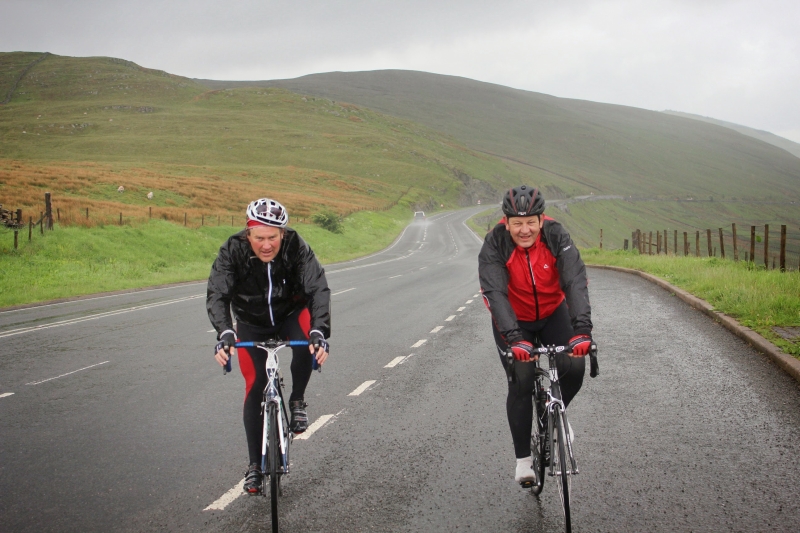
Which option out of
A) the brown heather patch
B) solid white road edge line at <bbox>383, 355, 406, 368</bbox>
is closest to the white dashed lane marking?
solid white road edge line at <bbox>383, 355, 406, 368</bbox>

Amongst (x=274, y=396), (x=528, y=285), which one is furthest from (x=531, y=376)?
(x=274, y=396)

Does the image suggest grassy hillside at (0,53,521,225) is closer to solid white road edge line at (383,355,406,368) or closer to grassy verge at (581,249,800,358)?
grassy verge at (581,249,800,358)

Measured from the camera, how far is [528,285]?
434cm

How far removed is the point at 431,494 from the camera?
14.4 feet

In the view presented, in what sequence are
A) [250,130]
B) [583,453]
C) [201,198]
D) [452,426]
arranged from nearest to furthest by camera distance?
[583,453]
[452,426]
[201,198]
[250,130]

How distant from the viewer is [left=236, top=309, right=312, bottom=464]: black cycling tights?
14.3ft

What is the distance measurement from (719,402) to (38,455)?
19.5 feet

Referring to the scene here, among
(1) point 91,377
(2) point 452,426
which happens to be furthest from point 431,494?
(1) point 91,377

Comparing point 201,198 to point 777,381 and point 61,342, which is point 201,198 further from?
point 777,381

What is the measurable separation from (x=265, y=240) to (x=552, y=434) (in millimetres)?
2146

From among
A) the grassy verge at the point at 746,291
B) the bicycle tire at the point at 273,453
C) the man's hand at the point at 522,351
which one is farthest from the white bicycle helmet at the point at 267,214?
the grassy verge at the point at 746,291

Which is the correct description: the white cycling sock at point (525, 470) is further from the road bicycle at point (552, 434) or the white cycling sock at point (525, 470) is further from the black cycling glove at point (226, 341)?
the black cycling glove at point (226, 341)

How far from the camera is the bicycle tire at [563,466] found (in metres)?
3.69

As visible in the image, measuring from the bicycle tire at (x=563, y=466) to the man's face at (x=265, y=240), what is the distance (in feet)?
6.70
